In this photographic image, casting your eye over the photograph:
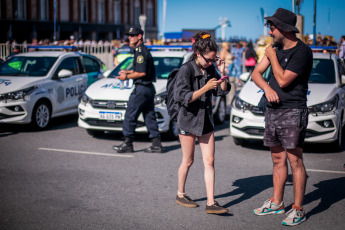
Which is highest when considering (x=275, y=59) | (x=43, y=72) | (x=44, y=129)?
(x=275, y=59)

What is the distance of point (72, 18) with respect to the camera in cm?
4362

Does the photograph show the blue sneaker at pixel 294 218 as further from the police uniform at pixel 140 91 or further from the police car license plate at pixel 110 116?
the police car license plate at pixel 110 116

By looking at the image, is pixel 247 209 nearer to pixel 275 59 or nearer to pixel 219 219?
pixel 219 219

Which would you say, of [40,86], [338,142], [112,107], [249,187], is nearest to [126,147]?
[112,107]

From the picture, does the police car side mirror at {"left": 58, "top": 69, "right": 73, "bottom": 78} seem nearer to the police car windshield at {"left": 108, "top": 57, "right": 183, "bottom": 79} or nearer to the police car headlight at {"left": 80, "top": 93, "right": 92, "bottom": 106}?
the police car windshield at {"left": 108, "top": 57, "right": 183, "bottom": 79}

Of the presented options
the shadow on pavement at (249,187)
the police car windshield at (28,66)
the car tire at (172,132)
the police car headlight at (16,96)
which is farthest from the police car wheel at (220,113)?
the shadow on pavement at (249,187)

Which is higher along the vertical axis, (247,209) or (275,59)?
(275,59)

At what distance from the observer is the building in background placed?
37219 millimetres

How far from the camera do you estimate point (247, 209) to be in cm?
493

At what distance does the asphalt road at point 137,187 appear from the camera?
4.55 metres

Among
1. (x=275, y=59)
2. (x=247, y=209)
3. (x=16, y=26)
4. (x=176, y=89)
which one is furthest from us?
(x=16, y=26)

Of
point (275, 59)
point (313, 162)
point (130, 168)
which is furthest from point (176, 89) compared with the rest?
point (313, 162)

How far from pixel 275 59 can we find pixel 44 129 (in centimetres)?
682

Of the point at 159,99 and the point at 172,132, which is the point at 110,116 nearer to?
the point at 159,99
